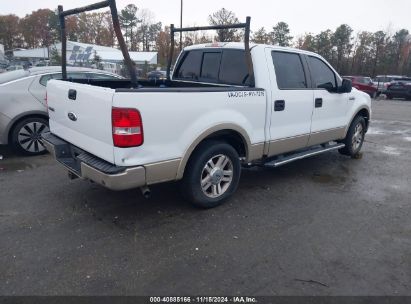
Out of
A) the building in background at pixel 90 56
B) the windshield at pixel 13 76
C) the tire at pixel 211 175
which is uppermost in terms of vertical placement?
the building in background at pixel 90 56

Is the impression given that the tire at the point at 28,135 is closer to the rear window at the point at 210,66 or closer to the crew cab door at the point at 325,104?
the rear window at the point at 210,66

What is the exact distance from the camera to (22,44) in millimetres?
86688

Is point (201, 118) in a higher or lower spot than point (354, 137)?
higher

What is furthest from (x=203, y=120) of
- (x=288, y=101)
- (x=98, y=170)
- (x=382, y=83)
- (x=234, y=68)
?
(x=382, y=83)

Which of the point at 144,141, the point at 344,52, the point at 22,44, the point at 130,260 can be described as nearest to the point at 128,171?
the point at 144,141

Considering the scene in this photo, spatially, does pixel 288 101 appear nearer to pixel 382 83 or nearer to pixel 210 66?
pixel 210 66

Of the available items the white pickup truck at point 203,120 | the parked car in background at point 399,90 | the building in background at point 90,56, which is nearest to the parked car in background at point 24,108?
the white pickup truck at point 203,120

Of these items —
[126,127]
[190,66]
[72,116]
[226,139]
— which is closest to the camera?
[126,127]

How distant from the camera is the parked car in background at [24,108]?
226 inches

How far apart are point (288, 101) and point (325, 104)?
3.56 ft

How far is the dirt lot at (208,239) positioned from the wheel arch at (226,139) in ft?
2.05

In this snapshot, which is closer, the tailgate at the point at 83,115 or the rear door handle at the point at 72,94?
the tailgate at the point at 83,115

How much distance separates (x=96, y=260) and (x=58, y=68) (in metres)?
4.58

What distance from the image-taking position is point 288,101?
4621mm
